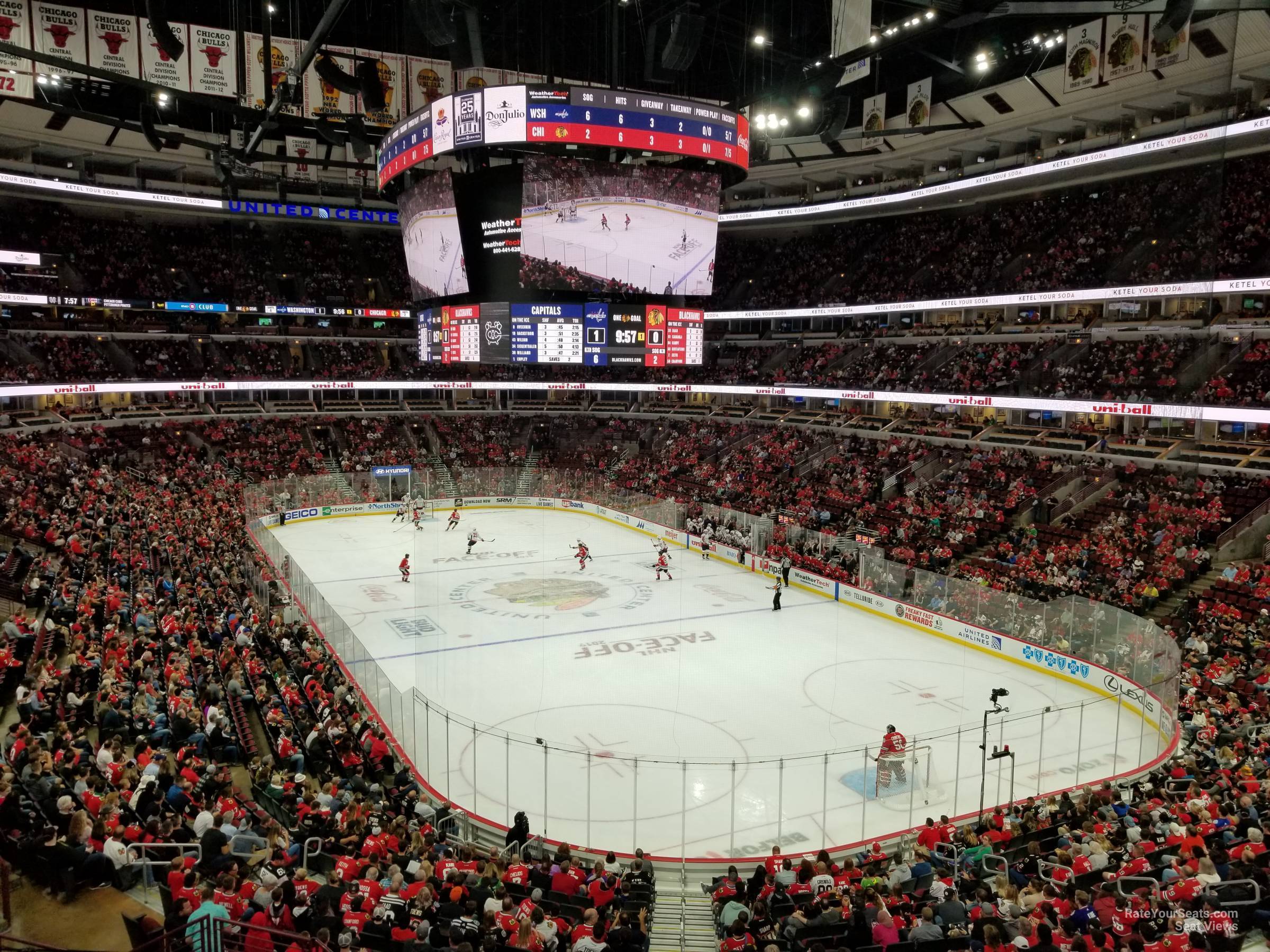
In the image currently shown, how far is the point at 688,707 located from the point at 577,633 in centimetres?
578

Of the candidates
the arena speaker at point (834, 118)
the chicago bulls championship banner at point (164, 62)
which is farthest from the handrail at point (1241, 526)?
the chicago bulls championship banner at point (164, 62)

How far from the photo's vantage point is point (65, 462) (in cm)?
3331

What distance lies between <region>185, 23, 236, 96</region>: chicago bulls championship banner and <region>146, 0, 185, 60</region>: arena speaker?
9903 mm

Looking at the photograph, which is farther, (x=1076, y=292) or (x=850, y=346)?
(x=850, y=346)

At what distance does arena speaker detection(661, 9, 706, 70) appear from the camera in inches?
985

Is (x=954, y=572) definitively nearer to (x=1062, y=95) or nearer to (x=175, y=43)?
(x=1062, y=95)

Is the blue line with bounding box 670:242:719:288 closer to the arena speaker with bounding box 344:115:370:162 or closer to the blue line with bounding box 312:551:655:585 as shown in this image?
the arena speaker with bounding box 344:115:370:162

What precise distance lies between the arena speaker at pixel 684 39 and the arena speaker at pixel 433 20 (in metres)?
6.34

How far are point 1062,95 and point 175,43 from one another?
93.8ft

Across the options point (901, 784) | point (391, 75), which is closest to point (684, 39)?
point (391, 75)

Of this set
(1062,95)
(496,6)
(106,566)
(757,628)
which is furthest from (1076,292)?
(106,566)

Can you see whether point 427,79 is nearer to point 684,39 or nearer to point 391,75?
point 391,75

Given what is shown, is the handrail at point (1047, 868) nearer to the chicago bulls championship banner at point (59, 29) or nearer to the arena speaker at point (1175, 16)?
the arena speaker at point (1175, 16)

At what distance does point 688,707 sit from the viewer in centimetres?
1739
